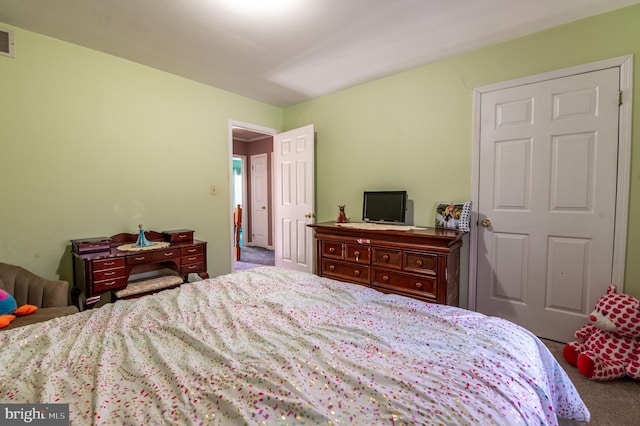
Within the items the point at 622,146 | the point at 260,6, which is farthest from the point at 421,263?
the point at 260,6

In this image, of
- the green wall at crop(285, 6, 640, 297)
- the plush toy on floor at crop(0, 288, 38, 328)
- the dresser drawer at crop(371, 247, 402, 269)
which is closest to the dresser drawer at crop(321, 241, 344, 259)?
the dresser drawer at crop(371, 247, 402, 269)

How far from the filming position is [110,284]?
2.35 m

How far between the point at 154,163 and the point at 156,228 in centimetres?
68

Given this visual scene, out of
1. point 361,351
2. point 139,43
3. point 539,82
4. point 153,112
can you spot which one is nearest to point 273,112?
point 153,112

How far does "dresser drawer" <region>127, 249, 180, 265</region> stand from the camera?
2462 millimetres

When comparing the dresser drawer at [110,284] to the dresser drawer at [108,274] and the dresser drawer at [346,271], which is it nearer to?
the dresser drawer at [108,274]

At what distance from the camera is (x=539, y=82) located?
229 cm

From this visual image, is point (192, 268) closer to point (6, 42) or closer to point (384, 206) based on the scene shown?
point (384, 206)

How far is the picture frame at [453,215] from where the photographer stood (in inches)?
100

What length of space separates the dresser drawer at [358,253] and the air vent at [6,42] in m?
3.13

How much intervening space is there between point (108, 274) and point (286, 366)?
2.17 m

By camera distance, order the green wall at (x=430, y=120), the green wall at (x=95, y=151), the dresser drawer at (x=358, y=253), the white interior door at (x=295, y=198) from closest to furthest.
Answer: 1. the green wall at (x=430, y=120)
2. the green wall at (x=95, y=151)
3. the dresser drawer at (x=358, y=253)
4. the white interior door at (x=295, y=198)

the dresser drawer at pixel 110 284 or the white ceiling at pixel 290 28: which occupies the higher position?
the white ceiling at pixel 290 28

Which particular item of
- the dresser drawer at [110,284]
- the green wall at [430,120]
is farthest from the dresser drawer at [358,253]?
the dresser drawer at [110,284]
